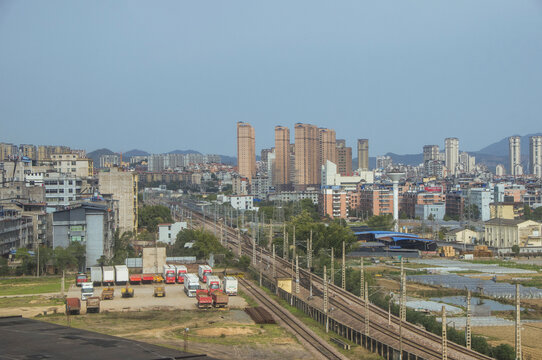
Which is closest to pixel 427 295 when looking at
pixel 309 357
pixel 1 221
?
pixel 309 357

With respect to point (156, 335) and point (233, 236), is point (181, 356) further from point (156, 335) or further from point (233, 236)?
point (233, 236)

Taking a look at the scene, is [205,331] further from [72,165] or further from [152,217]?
[72,165]

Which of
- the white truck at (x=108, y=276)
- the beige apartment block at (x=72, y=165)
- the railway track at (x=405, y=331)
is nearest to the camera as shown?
the railway track at (x=405, y=331)

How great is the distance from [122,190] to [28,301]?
950 inches

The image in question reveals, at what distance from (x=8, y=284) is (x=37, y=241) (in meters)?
9.49

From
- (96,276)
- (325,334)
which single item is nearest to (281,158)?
(96,276)

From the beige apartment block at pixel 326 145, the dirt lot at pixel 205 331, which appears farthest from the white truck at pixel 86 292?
the beige apartment block at pixel 326 145

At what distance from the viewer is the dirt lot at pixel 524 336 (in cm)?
1744

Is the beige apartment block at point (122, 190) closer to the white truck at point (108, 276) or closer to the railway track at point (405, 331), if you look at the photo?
the white truck at point (108, 276)

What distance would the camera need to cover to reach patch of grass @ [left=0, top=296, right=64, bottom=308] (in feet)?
75.3

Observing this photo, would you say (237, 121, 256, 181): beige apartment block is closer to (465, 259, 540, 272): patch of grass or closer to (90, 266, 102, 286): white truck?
(465, 259, 540, 272): patch of grass

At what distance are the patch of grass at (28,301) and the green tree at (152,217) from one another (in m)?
29.3

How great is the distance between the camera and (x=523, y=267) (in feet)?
123

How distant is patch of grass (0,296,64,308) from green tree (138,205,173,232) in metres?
29.3
